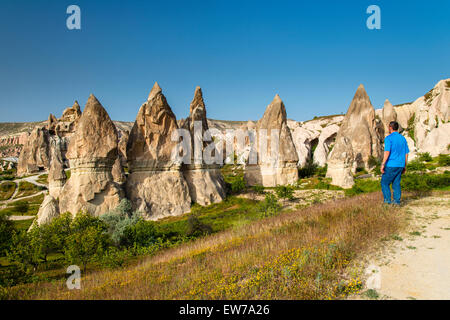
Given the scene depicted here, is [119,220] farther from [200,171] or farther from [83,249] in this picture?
[200,171]

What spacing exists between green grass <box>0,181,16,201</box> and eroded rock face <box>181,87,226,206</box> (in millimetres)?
29001

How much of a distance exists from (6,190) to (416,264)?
153ft

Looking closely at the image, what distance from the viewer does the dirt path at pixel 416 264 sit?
2682 millimetres

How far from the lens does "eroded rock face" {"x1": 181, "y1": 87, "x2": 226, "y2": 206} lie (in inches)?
717

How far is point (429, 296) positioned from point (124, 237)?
31.4 feet

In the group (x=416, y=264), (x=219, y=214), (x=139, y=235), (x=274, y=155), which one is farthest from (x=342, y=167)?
(x=416, y=264)

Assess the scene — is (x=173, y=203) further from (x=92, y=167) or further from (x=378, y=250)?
(x=378, y=250)

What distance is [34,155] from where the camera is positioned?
5119cm

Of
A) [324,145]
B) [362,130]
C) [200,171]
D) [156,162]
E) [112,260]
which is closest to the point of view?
[112,260]

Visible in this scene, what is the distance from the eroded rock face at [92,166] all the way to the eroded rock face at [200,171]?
5.16m

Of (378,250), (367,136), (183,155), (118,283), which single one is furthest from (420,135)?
(118,283)

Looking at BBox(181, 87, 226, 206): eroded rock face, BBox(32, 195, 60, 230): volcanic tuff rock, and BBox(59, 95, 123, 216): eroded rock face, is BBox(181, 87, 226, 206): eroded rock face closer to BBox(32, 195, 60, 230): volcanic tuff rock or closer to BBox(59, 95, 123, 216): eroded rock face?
BBox(59, 95, 123, 216): eroded rock face

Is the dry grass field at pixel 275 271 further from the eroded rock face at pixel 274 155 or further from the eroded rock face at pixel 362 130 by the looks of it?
the eroded rock face at pixel 362 130

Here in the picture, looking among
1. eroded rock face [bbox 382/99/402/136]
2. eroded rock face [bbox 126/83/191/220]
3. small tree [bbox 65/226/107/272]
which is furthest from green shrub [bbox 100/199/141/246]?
eroded rock face [bbox 382/99/402/136]
